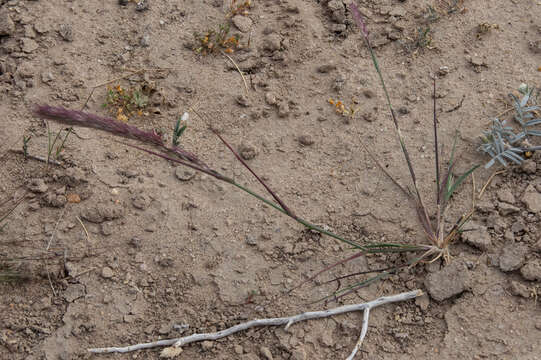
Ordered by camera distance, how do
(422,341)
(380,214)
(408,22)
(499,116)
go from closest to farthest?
(422,341) → (380,214) → (499,116) → (408,22)

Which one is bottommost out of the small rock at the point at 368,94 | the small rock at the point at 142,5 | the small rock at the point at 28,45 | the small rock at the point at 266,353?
the small rock at the point at 266,353

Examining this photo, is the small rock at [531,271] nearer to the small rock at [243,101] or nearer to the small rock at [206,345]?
the small rock at [206,345]

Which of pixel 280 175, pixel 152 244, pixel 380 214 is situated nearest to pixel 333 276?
pixel 380 214

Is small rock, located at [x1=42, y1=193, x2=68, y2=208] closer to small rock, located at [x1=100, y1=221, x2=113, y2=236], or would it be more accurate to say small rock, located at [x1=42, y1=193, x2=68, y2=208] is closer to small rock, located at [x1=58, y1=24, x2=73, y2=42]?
small rock, located at [x1=100, y1=221, x2=113, y2=236]

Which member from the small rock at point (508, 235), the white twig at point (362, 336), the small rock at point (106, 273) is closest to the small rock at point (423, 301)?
the white twig at point (362, 336)

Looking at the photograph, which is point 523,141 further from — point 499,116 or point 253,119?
point 253,119

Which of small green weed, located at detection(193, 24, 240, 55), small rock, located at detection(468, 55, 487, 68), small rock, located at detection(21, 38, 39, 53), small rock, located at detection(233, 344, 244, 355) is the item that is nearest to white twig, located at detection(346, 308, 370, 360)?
small rock, located at detection(233, 344, 244, 355)
